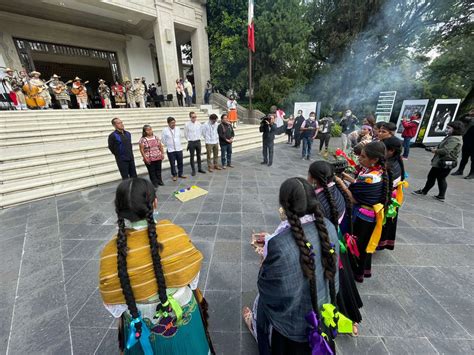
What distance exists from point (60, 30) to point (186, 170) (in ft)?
38.8

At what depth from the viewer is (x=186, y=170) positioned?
6.61 m

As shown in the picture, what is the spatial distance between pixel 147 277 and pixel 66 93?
12.6 m

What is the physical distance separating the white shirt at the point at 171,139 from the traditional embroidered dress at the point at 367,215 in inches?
172

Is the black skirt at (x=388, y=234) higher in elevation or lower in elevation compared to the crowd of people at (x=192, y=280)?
lower

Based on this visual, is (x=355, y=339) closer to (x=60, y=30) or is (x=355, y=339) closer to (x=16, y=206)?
(x=16, y=206)

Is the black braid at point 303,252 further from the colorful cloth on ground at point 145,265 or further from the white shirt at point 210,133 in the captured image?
the white shirt at point 210,133

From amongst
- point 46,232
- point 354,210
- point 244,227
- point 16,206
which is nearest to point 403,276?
point 354,210

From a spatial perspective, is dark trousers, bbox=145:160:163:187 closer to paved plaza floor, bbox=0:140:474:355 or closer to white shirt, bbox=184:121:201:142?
paved plaza floor, bbox=0:140:474:355

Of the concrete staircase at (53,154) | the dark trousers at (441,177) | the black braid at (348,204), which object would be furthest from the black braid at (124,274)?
the dark trousers at (441,177)

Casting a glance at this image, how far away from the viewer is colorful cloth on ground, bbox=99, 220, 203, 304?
3.33 feet

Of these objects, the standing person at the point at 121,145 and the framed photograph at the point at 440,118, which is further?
the framed photograph at the point at 440,118

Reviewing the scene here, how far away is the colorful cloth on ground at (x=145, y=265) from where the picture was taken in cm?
101

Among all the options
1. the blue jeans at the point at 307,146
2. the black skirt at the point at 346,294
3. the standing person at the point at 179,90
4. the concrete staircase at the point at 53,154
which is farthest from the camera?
the standing person at the point at 179,90

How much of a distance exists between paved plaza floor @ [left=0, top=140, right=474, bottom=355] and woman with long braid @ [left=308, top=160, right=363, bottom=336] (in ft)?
0.83
